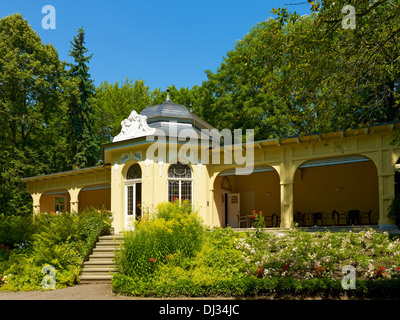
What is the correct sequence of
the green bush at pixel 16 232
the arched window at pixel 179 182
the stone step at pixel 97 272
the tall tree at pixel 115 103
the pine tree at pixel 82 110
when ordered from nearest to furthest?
the stone step at pixel 97 272 < the green bush at pixel 16 232 < the arched window at pixel 179 182 < the pine tree at pixel 82 110 < the tall tree at pixel 115 103

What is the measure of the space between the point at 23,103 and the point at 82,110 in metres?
4.19

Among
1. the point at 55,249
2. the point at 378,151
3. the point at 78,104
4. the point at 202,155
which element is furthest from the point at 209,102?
the point at 55,249

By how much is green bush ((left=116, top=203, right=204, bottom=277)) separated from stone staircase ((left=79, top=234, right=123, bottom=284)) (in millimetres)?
688

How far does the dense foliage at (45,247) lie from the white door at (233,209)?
6989 mm

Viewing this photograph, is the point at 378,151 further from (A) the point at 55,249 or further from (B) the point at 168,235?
(A) the point at 55,249

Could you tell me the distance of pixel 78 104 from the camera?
30141mm

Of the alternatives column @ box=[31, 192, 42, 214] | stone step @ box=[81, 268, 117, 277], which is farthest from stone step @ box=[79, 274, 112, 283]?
column @ box=[31, 192, 42, 214]

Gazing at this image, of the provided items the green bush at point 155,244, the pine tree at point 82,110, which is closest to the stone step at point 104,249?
the green bush at point 155,244

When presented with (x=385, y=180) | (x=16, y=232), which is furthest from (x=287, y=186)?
(x=16, y=232)

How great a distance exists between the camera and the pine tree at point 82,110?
30188 mm

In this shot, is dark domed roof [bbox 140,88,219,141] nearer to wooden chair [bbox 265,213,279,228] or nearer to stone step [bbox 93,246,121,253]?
wooden chair [bbox 265,213,279,228]

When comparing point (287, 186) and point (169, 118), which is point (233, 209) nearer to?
point (287, 186)

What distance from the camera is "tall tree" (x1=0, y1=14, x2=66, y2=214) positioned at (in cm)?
2670

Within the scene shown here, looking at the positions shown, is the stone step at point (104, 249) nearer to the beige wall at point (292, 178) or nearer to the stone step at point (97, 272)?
the stone step at point (97, 272)
